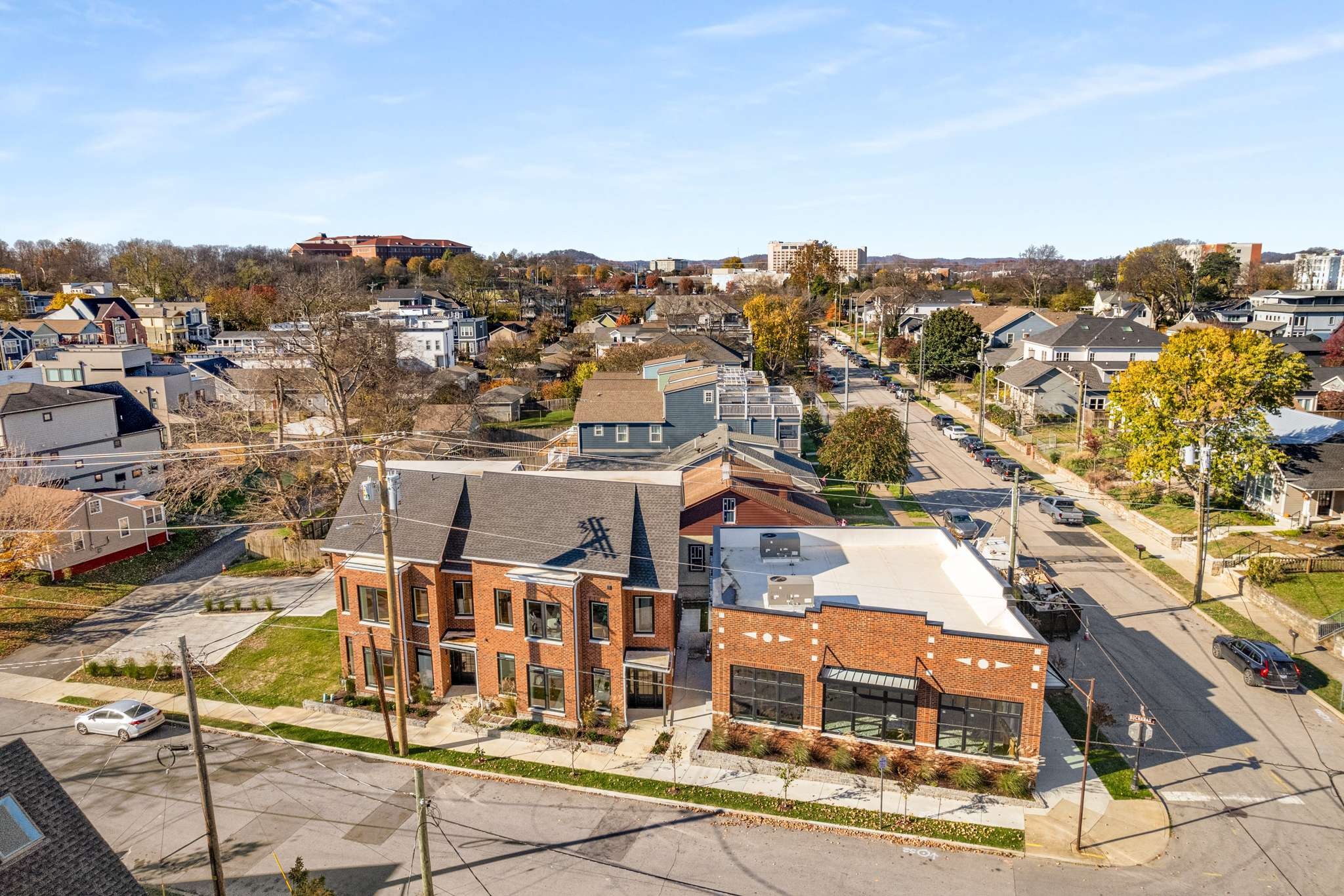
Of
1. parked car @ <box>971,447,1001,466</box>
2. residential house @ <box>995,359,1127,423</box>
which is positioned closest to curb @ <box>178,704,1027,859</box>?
parked car @ <box>971,447,1001,466</box>

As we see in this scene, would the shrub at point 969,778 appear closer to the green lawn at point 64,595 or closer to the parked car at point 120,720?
the parked car at point 120,720

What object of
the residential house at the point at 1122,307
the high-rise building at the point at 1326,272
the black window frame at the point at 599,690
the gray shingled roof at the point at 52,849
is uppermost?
the high-rise building at the point at 1326,272

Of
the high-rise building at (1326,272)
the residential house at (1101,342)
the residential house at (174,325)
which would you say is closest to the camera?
the residential house at (1101,342)

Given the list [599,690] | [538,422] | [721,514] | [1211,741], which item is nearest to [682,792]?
[599,690]

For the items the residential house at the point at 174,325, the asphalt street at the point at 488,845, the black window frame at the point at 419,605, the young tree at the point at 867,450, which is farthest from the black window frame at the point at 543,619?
the residential house at the point at 174,325

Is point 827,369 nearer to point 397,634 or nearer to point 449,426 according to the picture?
point 449,426
